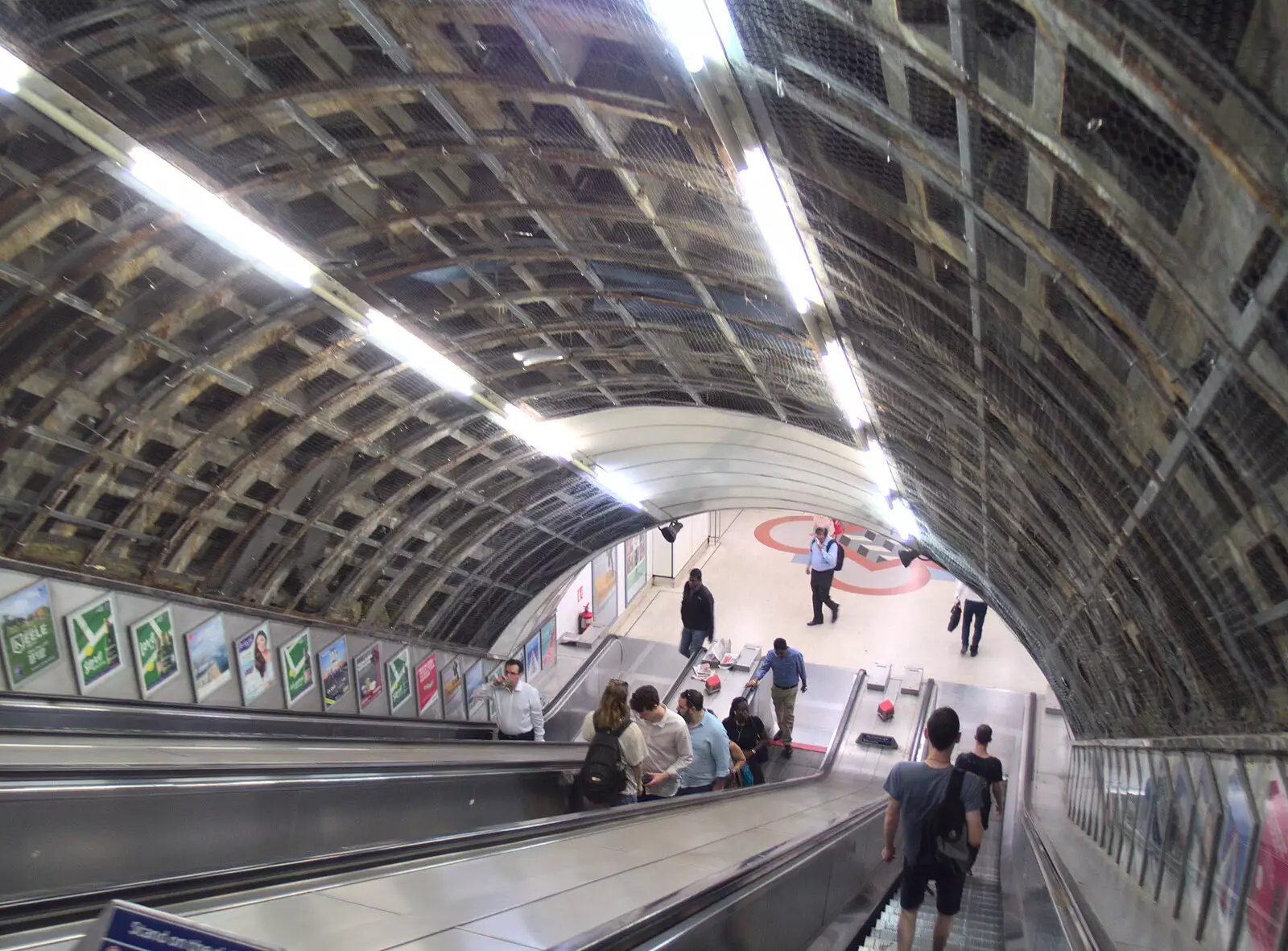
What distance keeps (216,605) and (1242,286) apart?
10.9 m

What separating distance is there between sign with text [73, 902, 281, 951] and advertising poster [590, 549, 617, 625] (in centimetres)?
2027

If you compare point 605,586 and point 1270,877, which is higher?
point 605,586

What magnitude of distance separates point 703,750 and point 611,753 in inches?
74.0

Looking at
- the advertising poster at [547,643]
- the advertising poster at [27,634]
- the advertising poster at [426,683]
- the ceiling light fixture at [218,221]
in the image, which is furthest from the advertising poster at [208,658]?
the advertising poster at [547,643]

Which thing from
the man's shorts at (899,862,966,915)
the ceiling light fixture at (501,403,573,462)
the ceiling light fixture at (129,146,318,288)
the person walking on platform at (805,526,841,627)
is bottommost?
the man's shorts at (899,862,966,915)

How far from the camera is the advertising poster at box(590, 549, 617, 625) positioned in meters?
22.5

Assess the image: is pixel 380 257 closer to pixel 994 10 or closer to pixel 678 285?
pixel 678 285

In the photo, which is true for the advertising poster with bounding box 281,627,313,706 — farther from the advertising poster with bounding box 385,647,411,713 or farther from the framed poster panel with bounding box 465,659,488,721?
the framed poster panel with bounding box 465,659,488,721

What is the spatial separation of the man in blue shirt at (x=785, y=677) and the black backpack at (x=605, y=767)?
7.18 meters

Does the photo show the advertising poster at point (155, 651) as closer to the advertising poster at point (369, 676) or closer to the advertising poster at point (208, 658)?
the advertising poster at point (208, 658)

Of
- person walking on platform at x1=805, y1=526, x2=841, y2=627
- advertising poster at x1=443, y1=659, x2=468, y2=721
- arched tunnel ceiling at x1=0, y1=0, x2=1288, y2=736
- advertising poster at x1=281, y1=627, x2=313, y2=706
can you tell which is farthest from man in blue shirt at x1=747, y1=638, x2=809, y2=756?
advertising poster at x1=281, y1=627, x2=313, y2=706

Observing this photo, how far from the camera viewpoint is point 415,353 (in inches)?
346

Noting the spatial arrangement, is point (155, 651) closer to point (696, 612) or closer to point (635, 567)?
point (696, 612)

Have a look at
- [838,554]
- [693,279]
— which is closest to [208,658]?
[693,279]
